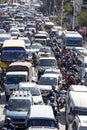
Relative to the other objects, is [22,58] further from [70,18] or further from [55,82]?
[70,18]

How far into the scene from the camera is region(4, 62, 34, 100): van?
31.1m

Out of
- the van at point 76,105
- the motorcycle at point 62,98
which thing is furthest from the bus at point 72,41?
the van at point 76,105

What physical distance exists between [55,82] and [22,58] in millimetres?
8515

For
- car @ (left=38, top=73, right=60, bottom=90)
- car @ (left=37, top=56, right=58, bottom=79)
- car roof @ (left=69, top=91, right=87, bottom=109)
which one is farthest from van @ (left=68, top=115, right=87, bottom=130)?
car @ (left=37, top=56, right=58, bottom=79)

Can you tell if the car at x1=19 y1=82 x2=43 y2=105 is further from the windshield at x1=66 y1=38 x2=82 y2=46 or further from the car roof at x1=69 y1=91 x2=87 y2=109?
the windshield at x1=66 y1=38 x2=82 y2=46

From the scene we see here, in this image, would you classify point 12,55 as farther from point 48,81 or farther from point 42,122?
point 42,122

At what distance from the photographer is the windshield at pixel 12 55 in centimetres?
4020

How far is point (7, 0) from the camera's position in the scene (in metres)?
178

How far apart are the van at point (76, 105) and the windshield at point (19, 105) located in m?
1.66

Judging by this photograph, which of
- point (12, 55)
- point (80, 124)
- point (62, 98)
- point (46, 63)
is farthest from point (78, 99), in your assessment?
point (12, 55)

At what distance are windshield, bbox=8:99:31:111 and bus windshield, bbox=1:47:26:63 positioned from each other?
15119mm

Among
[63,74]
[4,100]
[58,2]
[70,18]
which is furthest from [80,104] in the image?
[58,2]

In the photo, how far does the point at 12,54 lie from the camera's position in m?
40.5

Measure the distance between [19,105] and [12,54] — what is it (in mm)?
15973
